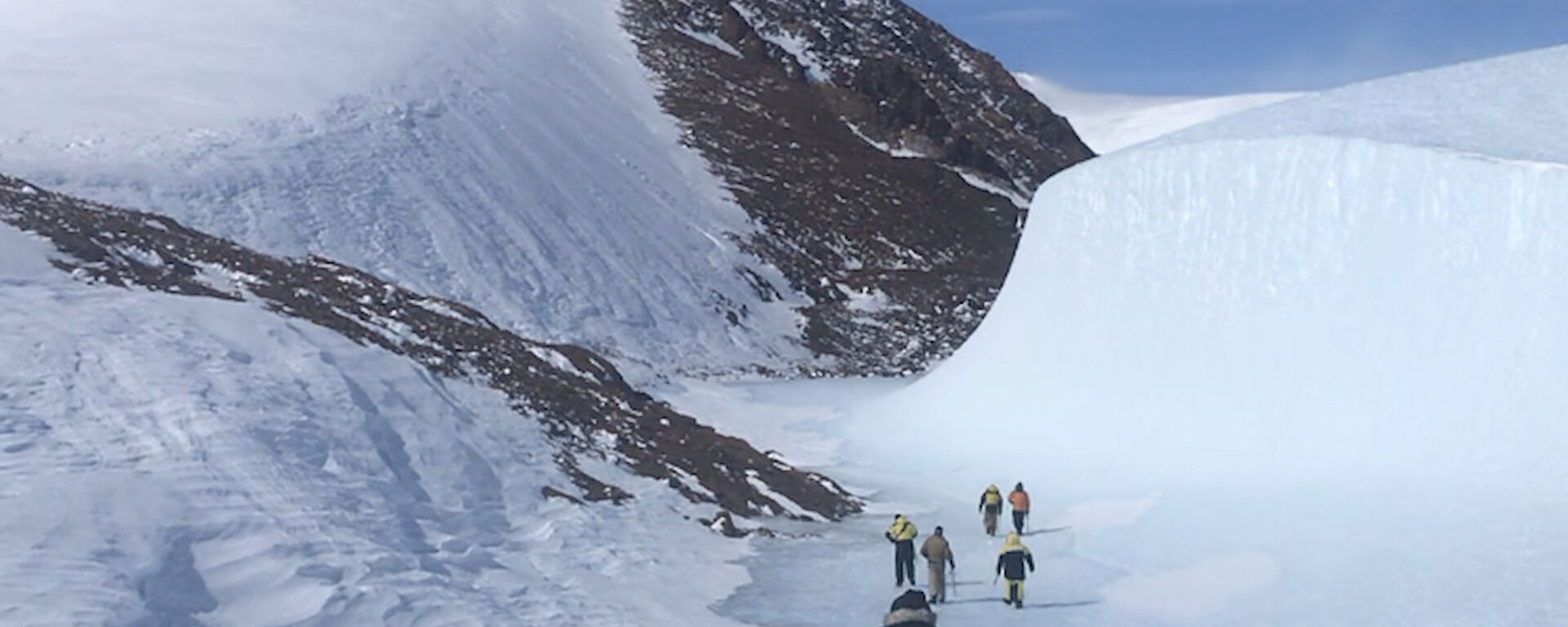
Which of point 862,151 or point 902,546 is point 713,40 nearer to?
point 862,151

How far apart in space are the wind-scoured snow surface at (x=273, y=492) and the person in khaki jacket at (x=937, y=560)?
7.38ft

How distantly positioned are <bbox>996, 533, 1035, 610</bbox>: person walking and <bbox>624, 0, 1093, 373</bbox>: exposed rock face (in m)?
26.9

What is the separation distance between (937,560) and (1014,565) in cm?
79

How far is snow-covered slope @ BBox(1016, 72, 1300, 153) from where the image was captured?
320 ft

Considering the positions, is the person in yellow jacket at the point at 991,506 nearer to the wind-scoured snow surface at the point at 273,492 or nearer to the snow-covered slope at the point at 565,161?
the wind-scoured snow surface at the point at 273,492

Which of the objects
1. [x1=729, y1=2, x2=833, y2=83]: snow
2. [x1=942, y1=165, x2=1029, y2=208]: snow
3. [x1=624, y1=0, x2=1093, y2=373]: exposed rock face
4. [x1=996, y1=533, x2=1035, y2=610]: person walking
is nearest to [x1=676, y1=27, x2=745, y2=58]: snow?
[x1=624, y1=0, x2=1093, y2=373]: exposed rock face

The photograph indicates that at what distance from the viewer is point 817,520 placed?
70.1 ft

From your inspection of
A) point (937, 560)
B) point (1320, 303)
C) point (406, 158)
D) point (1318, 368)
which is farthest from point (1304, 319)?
point (406, 158)

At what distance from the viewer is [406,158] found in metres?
44.1

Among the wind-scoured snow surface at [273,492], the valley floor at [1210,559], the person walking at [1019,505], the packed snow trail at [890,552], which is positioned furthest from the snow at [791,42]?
the wind-scoured snow surface at [273,492]

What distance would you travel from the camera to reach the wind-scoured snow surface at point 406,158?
1457 inches

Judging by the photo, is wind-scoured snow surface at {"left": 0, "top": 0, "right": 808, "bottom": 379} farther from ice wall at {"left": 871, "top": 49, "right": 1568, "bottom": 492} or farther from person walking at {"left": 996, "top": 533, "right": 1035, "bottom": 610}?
person walking at {"left": 996, "top": 533, "right": 1035, "bottom": 610}

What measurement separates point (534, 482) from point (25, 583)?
25.0ft

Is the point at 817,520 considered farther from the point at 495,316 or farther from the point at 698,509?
the point at 495,316
